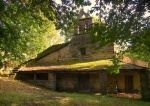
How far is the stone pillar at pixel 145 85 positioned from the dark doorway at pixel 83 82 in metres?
6.26

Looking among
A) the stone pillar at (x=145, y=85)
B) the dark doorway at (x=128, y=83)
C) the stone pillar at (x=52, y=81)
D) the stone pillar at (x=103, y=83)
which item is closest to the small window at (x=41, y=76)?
the stone pillar at (x=52, y=81)

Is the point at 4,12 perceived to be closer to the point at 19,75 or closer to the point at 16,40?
the point at 16,40

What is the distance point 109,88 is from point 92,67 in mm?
3085

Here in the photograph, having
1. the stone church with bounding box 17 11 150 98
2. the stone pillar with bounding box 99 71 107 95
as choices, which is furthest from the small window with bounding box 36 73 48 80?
the stone pillar with bounding box 99 71 107 95

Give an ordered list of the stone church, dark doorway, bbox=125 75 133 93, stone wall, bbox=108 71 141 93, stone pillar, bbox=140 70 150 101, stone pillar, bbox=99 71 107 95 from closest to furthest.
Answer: stone pillar, bbox=140 70 150 101, stone pillar, bbox=99 71 107 95, the stone church, stone wall, bbox=108 71 141 93, dark doorway, bbox=125 75 133 93

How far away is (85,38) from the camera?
22.7 metres

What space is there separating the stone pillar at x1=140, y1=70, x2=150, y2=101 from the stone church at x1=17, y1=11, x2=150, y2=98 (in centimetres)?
27

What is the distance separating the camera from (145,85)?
51.4 feet

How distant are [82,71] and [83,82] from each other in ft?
8.32

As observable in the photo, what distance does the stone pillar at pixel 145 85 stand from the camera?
15.3 m

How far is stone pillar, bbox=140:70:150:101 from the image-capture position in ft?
50.2

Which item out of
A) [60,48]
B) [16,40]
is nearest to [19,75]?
[60,48]

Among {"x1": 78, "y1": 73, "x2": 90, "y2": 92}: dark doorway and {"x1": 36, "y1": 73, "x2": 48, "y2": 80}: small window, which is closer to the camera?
{"x1": 78, "y1": 73, "x2": 90, "y2": 92}: dark doorway

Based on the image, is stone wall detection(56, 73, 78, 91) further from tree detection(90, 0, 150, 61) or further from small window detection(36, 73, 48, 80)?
tree detection(90, 0, 150, 61)
